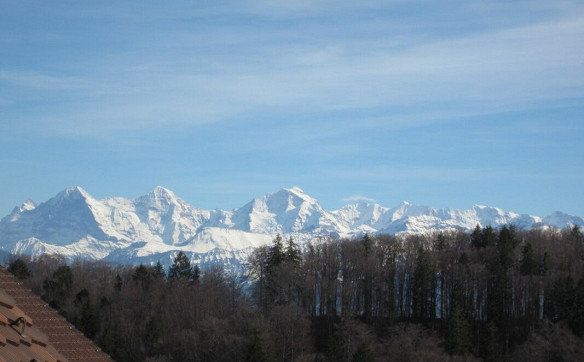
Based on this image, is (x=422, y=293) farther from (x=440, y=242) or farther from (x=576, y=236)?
(x=576, y=236)

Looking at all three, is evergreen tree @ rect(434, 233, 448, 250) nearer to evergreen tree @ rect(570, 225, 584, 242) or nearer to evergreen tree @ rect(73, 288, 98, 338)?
evergreen tree @ rect(570, 225, 584, 242)

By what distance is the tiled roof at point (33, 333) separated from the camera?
17.1 ft

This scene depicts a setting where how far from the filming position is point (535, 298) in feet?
305

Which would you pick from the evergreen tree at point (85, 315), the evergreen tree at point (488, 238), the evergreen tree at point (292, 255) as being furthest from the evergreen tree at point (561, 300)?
the evergreen tree at point (85, 315)

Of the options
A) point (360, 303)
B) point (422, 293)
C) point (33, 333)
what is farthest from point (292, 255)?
point (33, 333)

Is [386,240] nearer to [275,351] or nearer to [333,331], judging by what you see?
[333,331]

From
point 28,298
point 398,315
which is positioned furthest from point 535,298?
point 28,298

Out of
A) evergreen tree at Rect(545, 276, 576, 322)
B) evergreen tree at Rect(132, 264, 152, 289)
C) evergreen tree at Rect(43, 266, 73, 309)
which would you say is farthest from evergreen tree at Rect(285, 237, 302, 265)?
evergreen tree at Rect(545, 276, 576, 322)

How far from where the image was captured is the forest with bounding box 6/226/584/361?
253 feet

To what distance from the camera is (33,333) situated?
598 cm

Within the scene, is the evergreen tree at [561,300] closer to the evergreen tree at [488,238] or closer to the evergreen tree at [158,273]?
the evergreen tree at [488,238]

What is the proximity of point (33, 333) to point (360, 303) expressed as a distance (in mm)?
102269

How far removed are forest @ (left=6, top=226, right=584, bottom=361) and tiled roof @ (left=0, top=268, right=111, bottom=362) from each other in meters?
62.0

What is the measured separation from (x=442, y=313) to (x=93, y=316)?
38486 mm
